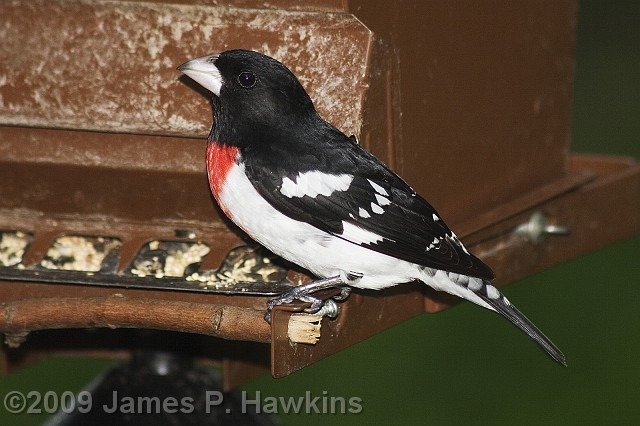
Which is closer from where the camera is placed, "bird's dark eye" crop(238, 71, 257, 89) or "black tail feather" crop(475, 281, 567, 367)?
"bird's dark eye" crop(238, 71, 257, 89)

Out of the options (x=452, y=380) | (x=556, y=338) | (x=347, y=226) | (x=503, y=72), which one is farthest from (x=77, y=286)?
(x=556, y=338)

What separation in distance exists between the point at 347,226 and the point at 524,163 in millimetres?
1274

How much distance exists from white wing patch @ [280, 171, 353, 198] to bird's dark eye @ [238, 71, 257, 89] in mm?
329

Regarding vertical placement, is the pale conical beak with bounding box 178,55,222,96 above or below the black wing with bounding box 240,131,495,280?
above

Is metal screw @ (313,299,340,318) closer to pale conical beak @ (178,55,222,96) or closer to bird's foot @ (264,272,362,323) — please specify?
bird's foot @ (264,272,362,323)

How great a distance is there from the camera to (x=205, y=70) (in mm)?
3459

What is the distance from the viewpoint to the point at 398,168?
3.71 meters

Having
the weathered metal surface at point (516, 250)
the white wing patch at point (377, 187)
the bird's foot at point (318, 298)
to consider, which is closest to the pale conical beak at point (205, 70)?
the white wing patch at point (377, 187)

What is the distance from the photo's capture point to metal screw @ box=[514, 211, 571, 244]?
4.25m

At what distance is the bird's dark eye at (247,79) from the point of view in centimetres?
346

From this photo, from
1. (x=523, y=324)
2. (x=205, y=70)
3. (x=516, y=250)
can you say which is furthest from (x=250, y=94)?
(x=516, y=250)

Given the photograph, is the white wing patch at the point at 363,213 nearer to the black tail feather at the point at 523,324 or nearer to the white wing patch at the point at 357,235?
the white wing patch at the point at 357,235

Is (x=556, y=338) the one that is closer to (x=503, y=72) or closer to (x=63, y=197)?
(x=503, y=72)

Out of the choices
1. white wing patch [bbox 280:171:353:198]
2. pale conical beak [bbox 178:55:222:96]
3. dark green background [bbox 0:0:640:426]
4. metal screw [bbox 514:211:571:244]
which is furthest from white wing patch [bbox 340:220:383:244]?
dark green background [bbox 0:0:640:426]
